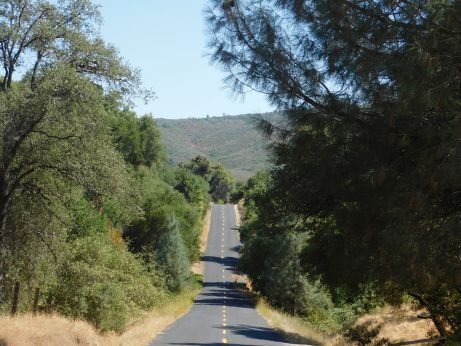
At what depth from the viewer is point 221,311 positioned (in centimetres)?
4266

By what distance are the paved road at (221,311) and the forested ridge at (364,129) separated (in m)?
9.36

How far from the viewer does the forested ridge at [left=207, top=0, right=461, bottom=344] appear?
8266 mm

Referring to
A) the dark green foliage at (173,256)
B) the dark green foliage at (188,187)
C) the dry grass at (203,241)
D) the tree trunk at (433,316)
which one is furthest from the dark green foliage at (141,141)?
the tree trunk at (433,316)

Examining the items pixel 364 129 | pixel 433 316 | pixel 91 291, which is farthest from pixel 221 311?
pixel 364 129

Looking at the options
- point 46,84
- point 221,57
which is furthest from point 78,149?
point 221,57

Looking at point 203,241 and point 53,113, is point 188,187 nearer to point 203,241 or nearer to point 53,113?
point 203,241

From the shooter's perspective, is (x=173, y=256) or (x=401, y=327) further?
(x=173, y=256)

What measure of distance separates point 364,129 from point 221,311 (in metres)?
34.5

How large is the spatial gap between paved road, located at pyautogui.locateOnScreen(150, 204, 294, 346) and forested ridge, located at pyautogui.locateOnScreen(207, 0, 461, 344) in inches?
368

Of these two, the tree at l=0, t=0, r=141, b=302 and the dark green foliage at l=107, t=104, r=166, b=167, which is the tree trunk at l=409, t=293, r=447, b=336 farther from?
the dark green foliage at l=107, t=104, r=166, b=167

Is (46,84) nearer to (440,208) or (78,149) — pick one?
(78,149)

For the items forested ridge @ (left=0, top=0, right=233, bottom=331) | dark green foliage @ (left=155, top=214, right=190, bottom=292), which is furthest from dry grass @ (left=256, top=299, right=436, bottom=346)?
dark green foliage @ (left=155, top=214, right=190, bottom=292)

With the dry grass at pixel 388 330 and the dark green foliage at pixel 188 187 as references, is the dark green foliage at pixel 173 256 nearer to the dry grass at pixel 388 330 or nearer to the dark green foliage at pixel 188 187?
the dry grass at pixel 388 330

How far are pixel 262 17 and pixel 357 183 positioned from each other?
11.5 feet
